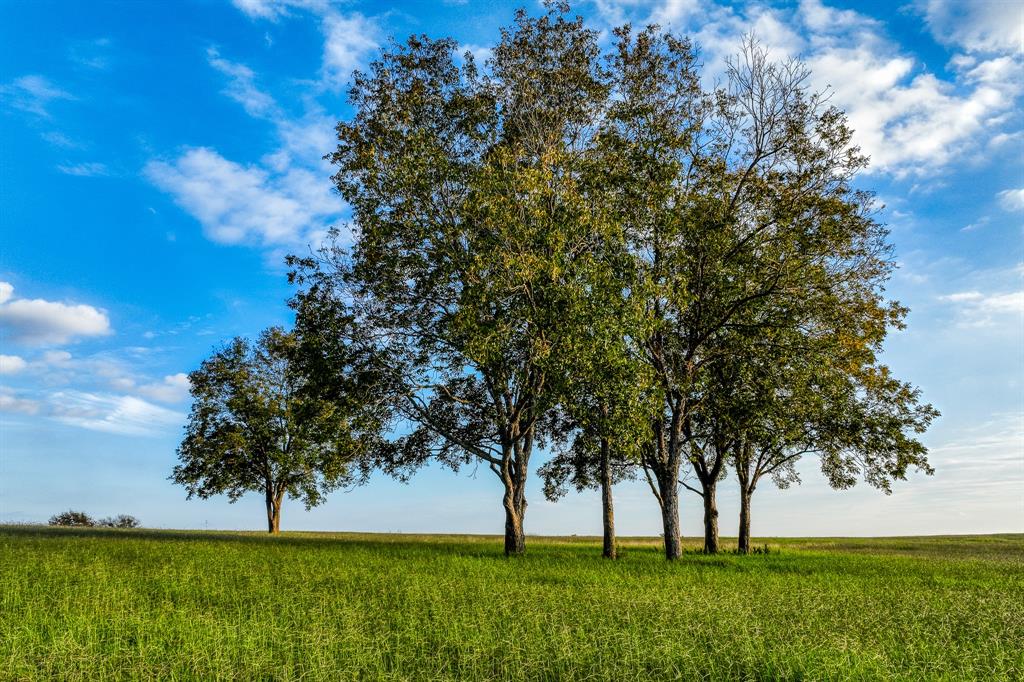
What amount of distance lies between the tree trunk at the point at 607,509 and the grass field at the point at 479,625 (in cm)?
1104

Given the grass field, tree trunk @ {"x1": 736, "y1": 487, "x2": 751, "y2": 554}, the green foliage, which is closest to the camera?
the grass field

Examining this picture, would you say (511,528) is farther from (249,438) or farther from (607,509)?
(249,438)

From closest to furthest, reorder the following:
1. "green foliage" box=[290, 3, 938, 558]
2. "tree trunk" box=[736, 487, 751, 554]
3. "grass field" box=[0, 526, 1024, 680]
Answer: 1. "grass field" box=[0, 526, 1024, 680]
2. "green foliage" box=[290, 3, 938, 558]
3. "tree trunk" box=[736, 487, 751, 554]

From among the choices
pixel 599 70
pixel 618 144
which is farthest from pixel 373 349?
pixel 599 70

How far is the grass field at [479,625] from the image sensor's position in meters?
9.77

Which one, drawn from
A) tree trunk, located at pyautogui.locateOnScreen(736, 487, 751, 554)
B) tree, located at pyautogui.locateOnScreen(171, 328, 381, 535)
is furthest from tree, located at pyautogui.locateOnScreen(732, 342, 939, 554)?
tree, located at pyautogui.locateOnScreen(171, 328, 381, 535)

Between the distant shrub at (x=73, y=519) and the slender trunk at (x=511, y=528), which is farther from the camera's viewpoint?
the distant shrub at (x=73, y=519)

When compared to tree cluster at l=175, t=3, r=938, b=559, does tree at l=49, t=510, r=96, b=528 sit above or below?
below

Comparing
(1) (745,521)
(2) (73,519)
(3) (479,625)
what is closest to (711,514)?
(1) (745,521)

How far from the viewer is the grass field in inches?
384

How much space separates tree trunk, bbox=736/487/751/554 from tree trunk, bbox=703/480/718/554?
2129 mm

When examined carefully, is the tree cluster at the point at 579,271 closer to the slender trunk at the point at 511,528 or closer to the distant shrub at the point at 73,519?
the slender trunk at the point at 511,528

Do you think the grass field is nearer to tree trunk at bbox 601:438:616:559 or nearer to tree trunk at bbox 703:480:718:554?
tree trunk at bbox 601:438:616:559

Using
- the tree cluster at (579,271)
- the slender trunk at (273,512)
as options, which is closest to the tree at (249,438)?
the slender trunk at (273,512)
